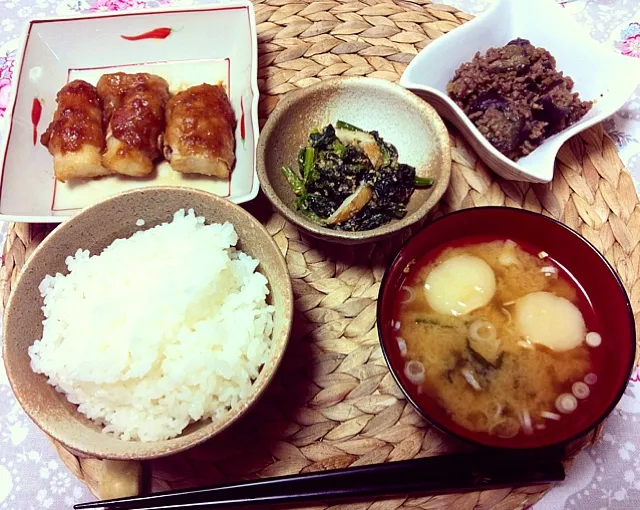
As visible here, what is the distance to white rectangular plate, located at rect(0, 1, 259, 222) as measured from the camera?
2.67 m

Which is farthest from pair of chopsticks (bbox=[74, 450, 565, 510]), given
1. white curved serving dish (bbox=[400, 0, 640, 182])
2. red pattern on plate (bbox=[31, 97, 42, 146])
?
red pattern on plate (bbox=[31, 97, 42, 146])

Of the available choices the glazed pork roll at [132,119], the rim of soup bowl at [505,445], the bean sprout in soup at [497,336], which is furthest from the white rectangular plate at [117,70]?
the bean sprout in soup at [497,336]

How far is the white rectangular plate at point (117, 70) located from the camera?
2672mm

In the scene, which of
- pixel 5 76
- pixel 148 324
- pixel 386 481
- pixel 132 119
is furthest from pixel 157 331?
pixel 5 76

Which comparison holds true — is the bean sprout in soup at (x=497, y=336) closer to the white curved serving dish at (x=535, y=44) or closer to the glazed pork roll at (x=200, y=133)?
the white curved serving dish at (x=535, y=44)

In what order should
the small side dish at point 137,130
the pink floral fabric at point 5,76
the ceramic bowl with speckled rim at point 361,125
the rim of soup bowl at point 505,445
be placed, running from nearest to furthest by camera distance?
the rim of soup bowl at point 505,445 → the ceramic bowl with speckled rim at point 361,125 → the small side dish at point 137,130 → the pink floral fabric at point 5,76

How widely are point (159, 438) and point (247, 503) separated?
383 millimetres

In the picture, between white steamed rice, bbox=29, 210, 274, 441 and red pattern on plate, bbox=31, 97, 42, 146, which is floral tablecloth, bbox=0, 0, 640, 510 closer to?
red pattern on plate, bbox=31, 97, 42, 146

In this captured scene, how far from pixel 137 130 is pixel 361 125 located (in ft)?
3.44

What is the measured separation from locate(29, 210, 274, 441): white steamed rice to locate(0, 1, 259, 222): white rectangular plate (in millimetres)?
516

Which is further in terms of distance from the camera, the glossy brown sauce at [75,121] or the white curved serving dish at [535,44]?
the glossy brown sauce at [75,121]

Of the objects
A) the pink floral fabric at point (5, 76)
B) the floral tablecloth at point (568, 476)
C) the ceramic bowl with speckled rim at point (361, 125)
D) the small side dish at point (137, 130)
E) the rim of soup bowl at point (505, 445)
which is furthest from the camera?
the pink floral fabric at point (5, 76)

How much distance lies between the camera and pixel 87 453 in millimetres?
1750

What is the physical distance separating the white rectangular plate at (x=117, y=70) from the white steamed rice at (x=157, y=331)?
52cm
